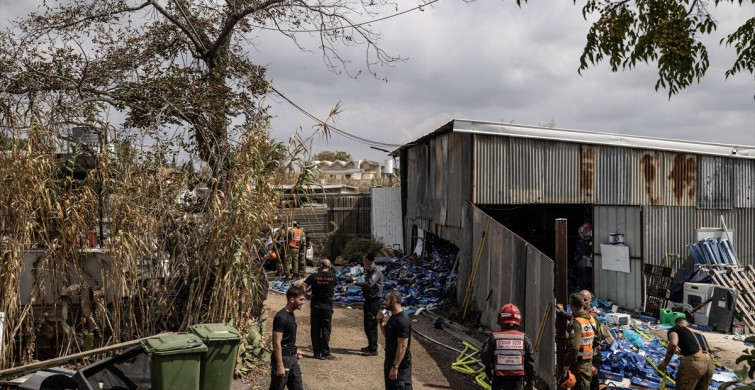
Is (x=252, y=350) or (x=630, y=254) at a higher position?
(x=630, y=254)

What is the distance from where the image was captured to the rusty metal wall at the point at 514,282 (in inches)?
336

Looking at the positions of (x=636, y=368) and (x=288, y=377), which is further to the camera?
(x=636, y=368)

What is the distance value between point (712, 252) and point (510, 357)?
1063cm

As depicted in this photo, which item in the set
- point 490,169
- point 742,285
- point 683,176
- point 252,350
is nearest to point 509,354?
point 252,350

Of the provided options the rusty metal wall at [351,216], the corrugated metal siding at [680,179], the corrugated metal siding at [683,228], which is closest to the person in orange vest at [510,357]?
the corrugated metal siding at [683,228]

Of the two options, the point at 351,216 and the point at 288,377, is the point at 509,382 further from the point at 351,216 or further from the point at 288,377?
the point at 351,216

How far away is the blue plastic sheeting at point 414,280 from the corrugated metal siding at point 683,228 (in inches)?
198

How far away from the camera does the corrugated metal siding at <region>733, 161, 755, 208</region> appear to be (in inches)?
620

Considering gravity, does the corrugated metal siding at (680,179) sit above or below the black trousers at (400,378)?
above

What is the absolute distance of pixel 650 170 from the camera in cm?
1493

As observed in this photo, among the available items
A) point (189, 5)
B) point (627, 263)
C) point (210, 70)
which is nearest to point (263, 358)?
point (210, 70)

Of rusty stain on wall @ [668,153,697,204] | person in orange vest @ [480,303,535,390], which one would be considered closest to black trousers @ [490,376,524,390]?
person in orange vest @ [480,303,535,390]

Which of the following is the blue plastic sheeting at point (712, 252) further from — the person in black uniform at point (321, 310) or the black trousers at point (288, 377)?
the black trousers at point (288, 377)

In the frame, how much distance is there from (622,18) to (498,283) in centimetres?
595
